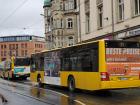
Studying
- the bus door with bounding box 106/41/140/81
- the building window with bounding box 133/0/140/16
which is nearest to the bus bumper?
the bus door with bounding box 106/41/140/81

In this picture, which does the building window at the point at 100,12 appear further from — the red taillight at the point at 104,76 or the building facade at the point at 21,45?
the building facade at the point at 21,45

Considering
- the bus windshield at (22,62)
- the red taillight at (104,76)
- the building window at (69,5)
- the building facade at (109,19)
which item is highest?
the building window at (69,5)

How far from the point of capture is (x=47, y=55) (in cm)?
2892

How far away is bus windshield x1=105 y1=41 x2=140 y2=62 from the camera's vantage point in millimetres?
20156

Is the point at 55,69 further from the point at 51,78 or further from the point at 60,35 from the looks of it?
the point at 60,35

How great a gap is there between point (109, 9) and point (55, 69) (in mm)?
10857

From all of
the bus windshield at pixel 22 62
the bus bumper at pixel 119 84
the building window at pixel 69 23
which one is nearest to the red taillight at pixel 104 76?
the bus bumper at pixel 119 84

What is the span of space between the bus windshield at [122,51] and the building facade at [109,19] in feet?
32.0

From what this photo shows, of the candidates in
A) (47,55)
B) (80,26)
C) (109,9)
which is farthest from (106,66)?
(80,26)

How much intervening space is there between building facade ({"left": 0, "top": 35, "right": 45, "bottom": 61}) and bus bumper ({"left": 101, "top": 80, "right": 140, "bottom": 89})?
444 feet

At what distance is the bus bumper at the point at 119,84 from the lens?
1980 centimetres

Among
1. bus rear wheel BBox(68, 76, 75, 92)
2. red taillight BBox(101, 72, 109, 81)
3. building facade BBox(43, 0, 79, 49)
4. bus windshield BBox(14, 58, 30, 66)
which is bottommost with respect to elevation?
bus rear wheel BBox(68, 76, 75, 92)

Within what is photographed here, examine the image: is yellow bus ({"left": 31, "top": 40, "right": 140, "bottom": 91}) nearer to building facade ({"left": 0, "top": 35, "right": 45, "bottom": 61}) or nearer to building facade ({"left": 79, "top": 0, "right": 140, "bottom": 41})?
building facade ({"left": 79, "top": 0, "right": 140, "bottom": 41})

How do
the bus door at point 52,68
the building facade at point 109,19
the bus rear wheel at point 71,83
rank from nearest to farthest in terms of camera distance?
the bus rear wheel at point 71,83 → the bus door at point 52,68 → the building facade at point 109,19
